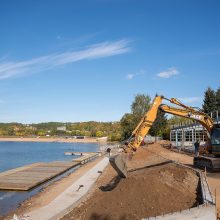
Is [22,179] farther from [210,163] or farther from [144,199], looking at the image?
[144,199]

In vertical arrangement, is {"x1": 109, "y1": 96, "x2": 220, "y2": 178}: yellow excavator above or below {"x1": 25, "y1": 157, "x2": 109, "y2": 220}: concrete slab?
above

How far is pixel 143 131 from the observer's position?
60.8 ft

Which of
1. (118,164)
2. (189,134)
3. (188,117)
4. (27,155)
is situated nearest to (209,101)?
(189,134)

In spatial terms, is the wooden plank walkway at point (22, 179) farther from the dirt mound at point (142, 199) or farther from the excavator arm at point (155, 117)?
the dirt mound at point (142, 199)

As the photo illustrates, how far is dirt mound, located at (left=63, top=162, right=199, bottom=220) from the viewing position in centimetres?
1206

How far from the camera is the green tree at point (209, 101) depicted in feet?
211

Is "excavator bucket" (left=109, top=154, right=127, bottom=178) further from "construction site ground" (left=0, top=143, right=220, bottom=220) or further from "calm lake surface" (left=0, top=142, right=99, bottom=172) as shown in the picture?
"calm lake surface" (left=0, top=142, right=99, bottom=172)

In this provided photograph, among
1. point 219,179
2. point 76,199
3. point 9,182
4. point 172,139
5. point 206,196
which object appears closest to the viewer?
point 206,196

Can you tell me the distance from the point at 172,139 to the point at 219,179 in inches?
1486

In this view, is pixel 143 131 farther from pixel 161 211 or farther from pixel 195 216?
pixel 195 216

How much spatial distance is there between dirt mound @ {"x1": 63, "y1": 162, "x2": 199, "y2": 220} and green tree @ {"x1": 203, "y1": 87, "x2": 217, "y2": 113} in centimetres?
5087

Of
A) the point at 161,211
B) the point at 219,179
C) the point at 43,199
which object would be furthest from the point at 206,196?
the point at 43,199

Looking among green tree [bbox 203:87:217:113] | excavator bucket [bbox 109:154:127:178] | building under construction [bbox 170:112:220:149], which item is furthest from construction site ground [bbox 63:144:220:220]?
green tree [bbox 203:87:217:113]

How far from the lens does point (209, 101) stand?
64938mm
